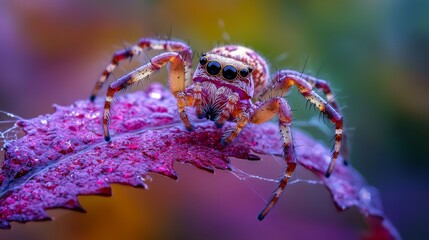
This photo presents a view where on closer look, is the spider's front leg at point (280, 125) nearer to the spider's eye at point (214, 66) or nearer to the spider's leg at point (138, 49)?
the spider's eye at point (214, 66)

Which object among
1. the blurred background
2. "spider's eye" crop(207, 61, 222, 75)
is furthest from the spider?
the blurred background

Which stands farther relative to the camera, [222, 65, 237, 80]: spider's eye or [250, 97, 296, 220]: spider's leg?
[222, 65, 237, 80]: spider's eye

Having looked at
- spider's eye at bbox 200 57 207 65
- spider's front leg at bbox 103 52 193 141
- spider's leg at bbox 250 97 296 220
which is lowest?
spider's leg at bbox 250 97 296 220

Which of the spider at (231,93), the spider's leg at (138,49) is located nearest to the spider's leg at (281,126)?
the spider at (231,93)

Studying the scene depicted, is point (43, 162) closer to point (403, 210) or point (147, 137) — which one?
point (147, 137)

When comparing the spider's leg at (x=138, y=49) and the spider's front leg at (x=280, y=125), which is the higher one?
the spider's leg at (x=138, y=49)

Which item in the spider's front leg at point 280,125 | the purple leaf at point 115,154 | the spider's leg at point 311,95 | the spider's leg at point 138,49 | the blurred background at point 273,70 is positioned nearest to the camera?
the purple leaf at point 115,154

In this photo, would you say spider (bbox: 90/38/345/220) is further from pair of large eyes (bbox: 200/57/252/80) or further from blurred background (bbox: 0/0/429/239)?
blurred background (bbox: 0/0/429/239)

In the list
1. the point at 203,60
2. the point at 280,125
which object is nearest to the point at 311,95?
the point at 280,125
